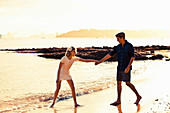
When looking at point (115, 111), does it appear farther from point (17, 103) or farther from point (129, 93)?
point (17, 103)

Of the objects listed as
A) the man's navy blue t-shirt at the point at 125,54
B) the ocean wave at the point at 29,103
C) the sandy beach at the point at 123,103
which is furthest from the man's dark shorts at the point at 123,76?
the ocean wave at the point at 29,103

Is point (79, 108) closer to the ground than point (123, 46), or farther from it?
closer to the ground

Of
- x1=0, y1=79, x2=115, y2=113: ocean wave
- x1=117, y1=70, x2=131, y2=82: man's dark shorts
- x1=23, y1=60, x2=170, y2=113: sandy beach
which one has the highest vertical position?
x1=117, y1=70, x2=131, y2=82: man's dark shorts

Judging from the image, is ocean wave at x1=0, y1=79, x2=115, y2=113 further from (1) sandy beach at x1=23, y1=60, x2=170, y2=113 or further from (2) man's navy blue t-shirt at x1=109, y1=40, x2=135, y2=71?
(2) man's navy blue t-shirt at x1=109, y1=40, x2=135, y2=71

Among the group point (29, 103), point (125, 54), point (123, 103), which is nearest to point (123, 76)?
point (125, 54)

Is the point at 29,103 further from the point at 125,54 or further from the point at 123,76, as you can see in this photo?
the point at 125,54

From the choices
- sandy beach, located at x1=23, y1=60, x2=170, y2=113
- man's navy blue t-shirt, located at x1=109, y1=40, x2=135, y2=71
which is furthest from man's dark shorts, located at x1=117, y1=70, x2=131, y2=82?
sandy beach, located at x1=23, y1=60, x2=170, y2=113

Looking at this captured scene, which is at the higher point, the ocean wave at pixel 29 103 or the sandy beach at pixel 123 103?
the sandy beach at pixel 123 103

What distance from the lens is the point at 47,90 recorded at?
485 inches

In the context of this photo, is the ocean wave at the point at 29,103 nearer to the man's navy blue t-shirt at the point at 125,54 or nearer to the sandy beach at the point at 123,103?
the sandy beach at the point at 123,103

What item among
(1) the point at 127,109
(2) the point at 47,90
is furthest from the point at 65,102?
(2) the point at 47,90

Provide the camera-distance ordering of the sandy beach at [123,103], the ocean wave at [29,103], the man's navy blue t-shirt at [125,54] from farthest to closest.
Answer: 1. the ocean wave at [29,103]
2. the man's navy blue t-shirt at [125,54]
3. the sandy beach at [123,103]

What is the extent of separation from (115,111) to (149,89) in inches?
149

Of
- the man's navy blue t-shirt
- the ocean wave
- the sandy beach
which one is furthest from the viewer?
the ocean wave
